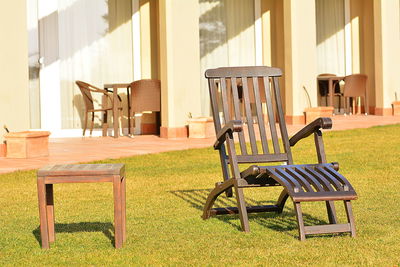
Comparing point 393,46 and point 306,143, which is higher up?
point 393,46

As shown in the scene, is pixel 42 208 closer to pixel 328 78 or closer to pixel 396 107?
pixel 328 78

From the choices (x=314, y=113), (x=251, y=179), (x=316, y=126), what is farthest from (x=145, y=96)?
(x=316, y=126)

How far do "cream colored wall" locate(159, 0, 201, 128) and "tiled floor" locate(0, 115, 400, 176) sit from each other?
58cm

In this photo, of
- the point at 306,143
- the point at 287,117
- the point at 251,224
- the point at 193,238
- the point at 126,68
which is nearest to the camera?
the point at 193,238

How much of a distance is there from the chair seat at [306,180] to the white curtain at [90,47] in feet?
29.2

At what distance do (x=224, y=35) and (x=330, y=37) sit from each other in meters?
3.51

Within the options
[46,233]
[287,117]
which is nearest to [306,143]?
[287,117]

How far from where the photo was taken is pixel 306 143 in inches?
491

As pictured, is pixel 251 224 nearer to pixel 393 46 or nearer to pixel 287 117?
pixel 287 117

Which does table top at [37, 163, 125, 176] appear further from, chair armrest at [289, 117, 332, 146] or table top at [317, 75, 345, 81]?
table top at [317, 75, 345, 81]

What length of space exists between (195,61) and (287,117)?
293 centimetres

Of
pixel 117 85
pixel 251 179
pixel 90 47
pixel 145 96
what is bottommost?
pixel 251 179

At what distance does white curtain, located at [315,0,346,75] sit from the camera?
19438mm

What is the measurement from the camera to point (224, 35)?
1722 centimetres
